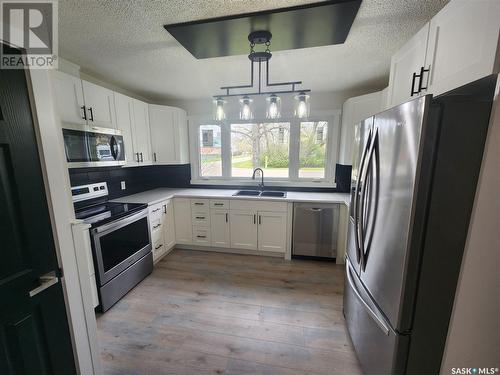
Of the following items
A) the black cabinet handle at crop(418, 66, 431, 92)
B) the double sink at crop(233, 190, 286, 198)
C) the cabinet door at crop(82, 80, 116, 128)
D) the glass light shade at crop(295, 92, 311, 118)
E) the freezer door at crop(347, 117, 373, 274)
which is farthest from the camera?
the double sink at crop(233, 190, 286, 198)

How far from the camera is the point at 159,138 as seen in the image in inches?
125

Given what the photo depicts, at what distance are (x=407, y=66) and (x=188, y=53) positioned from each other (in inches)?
67.3

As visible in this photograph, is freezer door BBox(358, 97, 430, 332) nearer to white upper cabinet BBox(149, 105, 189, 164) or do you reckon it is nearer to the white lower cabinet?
the white lower cabinet

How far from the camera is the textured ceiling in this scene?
4.11 ft

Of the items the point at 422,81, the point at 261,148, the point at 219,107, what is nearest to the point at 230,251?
the point at 261,148

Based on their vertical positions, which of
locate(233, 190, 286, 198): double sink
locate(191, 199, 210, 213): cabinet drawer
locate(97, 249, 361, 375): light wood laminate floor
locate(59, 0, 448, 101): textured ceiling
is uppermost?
locate(59, 0, 448, 101): textured ceiling

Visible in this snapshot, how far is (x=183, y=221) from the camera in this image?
3162 millimetres

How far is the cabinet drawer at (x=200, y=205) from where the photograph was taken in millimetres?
3064

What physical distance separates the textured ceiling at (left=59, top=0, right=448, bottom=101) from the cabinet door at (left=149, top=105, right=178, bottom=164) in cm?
31

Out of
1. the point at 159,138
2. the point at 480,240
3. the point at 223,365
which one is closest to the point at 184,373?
the point at 223,365

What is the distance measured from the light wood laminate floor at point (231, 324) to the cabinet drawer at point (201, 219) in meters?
0.62

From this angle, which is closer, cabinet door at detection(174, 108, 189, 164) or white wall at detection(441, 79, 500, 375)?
white wall at detection(441, 79, 500, 375)

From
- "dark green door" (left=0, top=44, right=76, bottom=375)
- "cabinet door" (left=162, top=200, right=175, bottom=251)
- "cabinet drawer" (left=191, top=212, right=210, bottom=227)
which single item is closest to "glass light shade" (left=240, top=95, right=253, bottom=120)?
"dark green door" (left=0, top=44, right=76, bottom=375)

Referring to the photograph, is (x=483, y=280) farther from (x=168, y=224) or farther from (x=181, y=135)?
(x=181, y=135)
